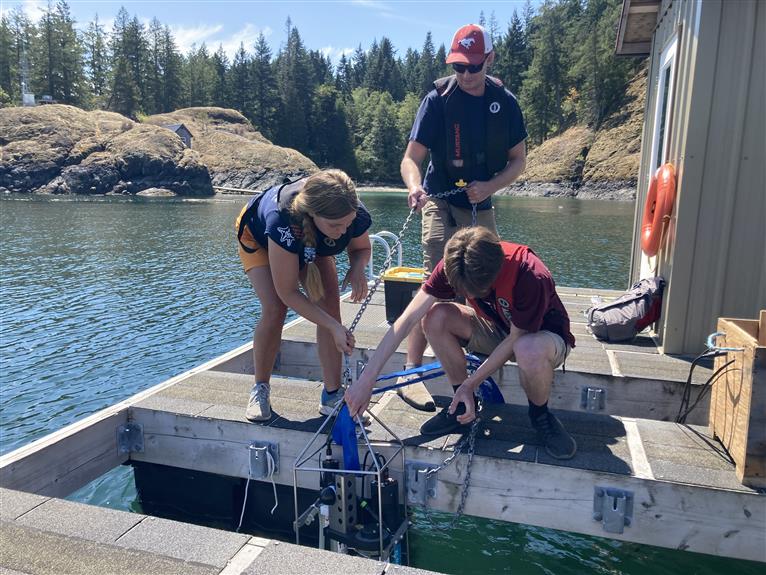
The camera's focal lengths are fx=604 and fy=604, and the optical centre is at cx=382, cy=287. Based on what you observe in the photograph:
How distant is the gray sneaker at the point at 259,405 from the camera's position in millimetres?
3854

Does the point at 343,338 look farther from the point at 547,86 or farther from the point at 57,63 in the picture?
the point at 57,63

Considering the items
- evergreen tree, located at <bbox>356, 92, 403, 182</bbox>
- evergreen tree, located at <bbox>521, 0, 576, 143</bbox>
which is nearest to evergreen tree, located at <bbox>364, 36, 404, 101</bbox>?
evergreen tree, located at <bbox>356, 92, 403, 182</bbox>

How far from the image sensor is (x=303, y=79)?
91000mm

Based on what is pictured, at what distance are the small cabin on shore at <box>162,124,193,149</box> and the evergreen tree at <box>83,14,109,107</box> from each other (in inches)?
A: 1153

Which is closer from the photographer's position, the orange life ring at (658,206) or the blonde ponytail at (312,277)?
the blonde ponytail at (312,277)

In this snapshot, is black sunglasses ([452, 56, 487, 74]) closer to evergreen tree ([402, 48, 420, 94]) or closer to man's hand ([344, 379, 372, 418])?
man's hand ([344, 379, 372, 418])

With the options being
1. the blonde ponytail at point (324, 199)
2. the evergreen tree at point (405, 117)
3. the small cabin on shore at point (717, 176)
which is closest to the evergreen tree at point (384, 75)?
the evergreen tree at point (405, 117)

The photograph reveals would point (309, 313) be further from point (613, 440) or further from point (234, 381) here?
point (613, 440)

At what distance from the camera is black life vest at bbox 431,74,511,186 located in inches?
174

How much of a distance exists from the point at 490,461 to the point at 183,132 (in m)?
68.0

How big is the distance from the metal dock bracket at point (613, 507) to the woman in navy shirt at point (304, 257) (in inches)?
60.8

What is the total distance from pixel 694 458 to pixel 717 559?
99 centimetres

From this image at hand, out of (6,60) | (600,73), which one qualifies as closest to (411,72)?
(600,73)

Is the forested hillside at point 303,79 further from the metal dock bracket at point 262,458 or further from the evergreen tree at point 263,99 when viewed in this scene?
the metal dock bracket at point 262,458
